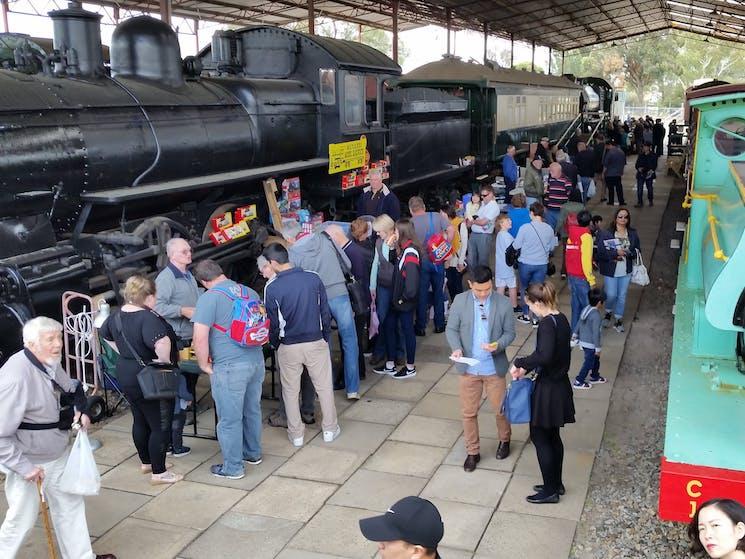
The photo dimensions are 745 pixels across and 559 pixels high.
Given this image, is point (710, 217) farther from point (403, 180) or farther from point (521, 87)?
point (521, 87)

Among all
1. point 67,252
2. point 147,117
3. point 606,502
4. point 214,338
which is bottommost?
point 606,502

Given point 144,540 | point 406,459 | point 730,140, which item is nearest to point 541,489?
point 406,459

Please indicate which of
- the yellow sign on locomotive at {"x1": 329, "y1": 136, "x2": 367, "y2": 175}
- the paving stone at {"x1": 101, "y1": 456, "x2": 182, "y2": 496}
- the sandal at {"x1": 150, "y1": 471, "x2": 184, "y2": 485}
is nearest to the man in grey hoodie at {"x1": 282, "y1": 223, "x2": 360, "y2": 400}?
the paving stone at {"x1": 101, "y1": 456, "x2": 182, "y2": 496}

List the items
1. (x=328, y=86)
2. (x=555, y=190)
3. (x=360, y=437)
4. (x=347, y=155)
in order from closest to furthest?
(x=360, y=437)
(x=328, y=86)
(x=347, y=155)
(x=555, y=190)

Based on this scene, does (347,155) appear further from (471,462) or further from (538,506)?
(538,506)

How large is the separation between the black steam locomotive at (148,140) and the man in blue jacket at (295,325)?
1760 mm

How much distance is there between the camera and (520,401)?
462cm

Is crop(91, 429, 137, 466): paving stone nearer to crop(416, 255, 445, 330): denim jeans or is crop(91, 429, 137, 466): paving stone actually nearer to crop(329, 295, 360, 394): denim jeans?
crop(329, 295, 360, 394): denim jeans

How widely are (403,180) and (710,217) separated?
7492mm

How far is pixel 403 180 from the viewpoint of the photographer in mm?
12195

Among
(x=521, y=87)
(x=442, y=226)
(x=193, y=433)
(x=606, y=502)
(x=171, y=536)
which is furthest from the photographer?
(x=521, y=87)

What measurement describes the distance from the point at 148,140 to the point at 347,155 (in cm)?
357

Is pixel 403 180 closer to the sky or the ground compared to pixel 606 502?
closer to the sky

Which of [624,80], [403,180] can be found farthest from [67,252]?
[624,80]
